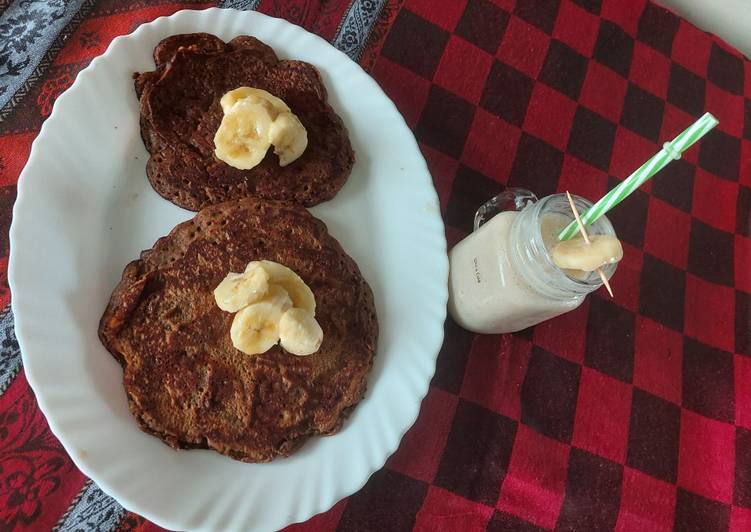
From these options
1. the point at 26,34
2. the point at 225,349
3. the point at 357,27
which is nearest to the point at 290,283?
the point at 225,349

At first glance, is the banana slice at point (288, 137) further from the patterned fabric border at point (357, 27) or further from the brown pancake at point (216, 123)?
the patterned fabric border at point (357, 27)

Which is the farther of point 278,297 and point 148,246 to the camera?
point 148,246

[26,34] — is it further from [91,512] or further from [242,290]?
[91,512]

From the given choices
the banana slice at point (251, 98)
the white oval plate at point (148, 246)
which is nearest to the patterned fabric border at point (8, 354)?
the white oval plate at point (148, 246)

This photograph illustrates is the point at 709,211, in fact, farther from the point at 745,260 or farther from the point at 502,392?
the point at 502,392

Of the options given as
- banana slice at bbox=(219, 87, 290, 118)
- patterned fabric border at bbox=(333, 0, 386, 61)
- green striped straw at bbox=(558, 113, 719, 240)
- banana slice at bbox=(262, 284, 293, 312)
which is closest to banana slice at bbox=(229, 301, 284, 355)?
banana slice at bbox=(262, 284, 293, 312)

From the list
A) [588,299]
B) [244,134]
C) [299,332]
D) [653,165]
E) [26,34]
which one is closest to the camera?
[653,165]
